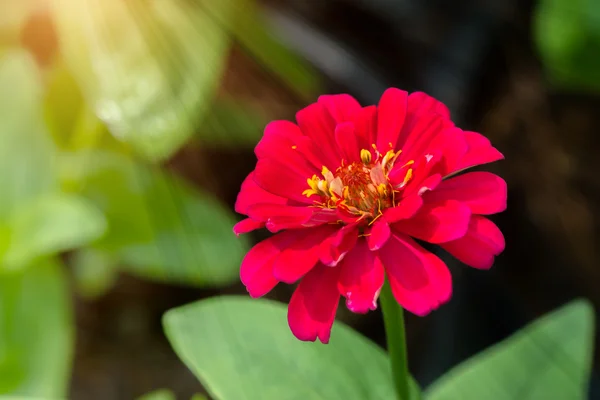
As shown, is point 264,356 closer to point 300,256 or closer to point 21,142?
point 300,256

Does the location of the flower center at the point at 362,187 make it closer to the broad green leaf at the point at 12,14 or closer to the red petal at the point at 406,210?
the red petal at the point at 406,210

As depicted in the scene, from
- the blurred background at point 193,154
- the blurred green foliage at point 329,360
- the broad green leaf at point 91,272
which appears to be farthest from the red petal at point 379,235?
the broad green leaf at point 91,272

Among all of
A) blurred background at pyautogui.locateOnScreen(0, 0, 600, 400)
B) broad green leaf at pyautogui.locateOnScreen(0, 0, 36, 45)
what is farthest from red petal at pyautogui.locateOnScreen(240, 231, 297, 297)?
broad green leaf at pyautogui.locateOnScreen(0, 0, 36, 45)

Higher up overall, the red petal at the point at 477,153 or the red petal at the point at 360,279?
the red petal at the point at 477,153

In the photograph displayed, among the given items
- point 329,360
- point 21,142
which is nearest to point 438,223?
point 329,360

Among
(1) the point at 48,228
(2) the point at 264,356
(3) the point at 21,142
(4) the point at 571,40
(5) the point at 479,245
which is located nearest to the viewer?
(5) the point at 479,245

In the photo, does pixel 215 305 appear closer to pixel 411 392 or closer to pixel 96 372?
pixel 411 392
